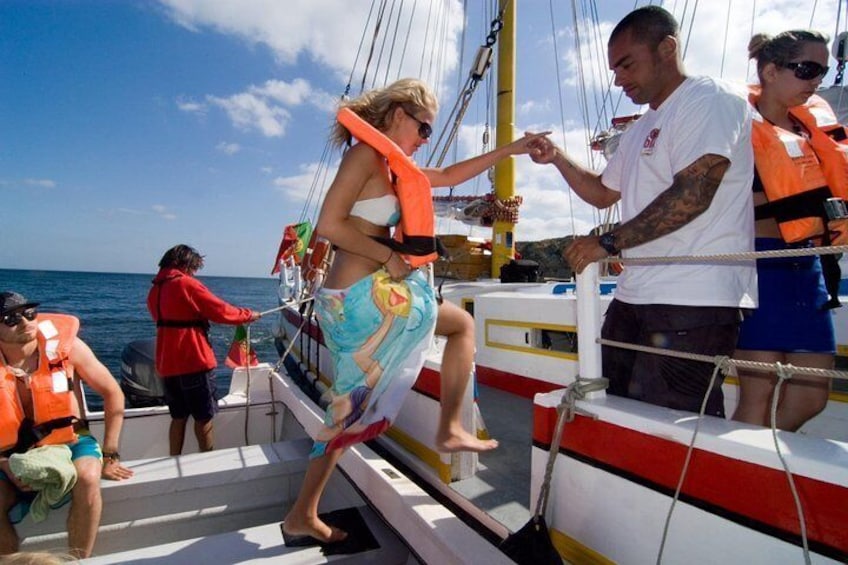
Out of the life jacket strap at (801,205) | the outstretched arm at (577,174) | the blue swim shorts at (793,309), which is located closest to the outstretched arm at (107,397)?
the outstretched arm at (577,174)

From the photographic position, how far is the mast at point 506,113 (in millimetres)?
8125

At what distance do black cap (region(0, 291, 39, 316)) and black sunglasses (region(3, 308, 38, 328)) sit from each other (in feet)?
0.08

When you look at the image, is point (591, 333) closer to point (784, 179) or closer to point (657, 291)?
point (657, 291)

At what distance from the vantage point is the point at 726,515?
127 cm

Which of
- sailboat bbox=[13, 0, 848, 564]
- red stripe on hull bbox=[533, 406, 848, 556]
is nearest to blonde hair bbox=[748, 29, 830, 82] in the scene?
sailboat bbox=[13, 0, 848, 564]

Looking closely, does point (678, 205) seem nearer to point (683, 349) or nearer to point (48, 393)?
point (683, 349)

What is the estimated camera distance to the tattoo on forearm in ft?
5.20

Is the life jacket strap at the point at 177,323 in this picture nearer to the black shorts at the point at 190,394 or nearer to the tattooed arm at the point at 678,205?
the black shorts at the point at 190,394

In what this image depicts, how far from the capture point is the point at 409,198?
6.34ft

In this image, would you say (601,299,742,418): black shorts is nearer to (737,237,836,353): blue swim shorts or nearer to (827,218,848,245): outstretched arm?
(737,237,836,353): blue swim shorts

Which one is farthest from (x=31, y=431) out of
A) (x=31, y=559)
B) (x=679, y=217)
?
(x=679, y=217)

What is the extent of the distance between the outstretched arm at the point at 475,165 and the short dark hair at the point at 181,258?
2.81 m

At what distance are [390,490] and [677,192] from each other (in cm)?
186

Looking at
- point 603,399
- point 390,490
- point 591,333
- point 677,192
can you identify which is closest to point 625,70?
point 677,192
